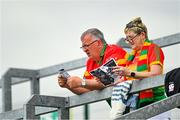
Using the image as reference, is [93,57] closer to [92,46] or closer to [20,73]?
[92,46]

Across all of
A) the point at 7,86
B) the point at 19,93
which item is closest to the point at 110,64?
the point at 7,86

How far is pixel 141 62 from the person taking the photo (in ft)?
19.8

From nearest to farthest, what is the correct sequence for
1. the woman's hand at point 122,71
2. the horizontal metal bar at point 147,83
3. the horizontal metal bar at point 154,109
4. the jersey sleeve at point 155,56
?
1. the horizontal metal bar at point 154,109
2. the horizontal metal bar at point 147,83
3. the woman's hand at point 122,71
4. the jersey sleeve at point 155,56

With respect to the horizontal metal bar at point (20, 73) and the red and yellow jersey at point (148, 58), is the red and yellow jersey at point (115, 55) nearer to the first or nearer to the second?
the red and yellow jersey at point (148, 58)

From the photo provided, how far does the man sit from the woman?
16cm

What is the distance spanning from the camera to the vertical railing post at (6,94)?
784cm

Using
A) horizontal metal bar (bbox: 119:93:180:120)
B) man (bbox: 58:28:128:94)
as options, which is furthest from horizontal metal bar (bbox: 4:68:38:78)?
horizontal metal bar (bbox: 119:93:180:120)

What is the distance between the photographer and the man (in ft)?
20.4

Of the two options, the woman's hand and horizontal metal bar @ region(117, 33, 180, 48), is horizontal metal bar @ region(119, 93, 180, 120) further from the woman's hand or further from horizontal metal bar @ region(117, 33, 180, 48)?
horizontal metal bar @ region(117, 33, 180, 48)

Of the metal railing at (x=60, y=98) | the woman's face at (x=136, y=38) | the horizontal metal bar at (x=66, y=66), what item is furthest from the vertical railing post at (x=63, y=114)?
the horizontal metal bar at (x=66, y=66)

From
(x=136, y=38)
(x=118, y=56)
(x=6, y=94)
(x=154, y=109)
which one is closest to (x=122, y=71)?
(x=136, y=38)

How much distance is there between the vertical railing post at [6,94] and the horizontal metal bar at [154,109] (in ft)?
10.1

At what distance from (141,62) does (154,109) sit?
1.16 m

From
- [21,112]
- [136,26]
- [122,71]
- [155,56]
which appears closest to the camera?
[122,71]
